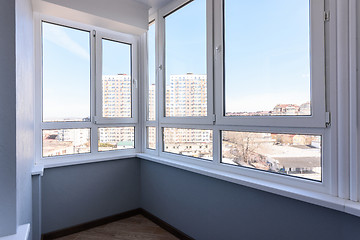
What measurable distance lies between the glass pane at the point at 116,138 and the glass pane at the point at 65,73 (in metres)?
0.30

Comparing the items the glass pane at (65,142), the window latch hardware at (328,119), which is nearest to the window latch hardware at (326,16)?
the window latch hardware at (328,119)

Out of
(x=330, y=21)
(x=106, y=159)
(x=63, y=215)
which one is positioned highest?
(x=330, y=21)

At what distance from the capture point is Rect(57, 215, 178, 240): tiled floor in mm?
2338

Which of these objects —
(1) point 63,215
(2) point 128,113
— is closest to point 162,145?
(2) point 128,113

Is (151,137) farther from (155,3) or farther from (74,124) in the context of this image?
(155,3)

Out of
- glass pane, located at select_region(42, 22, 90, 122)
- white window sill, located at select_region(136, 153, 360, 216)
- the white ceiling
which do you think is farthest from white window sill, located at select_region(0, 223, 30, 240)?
the white ceiling

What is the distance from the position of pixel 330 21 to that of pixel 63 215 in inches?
116

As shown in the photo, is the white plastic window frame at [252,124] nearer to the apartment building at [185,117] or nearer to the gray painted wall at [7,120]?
the apartment building at [185,117]

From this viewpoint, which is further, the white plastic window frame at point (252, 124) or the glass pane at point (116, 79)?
the glass pane at point (116, 79)

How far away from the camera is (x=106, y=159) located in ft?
8.66

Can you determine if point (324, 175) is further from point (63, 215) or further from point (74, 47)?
point (74, 47)

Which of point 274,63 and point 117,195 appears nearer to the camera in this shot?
point 274,63

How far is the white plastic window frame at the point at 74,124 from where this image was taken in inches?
90.4

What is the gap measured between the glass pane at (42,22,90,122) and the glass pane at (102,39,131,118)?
21 cm
